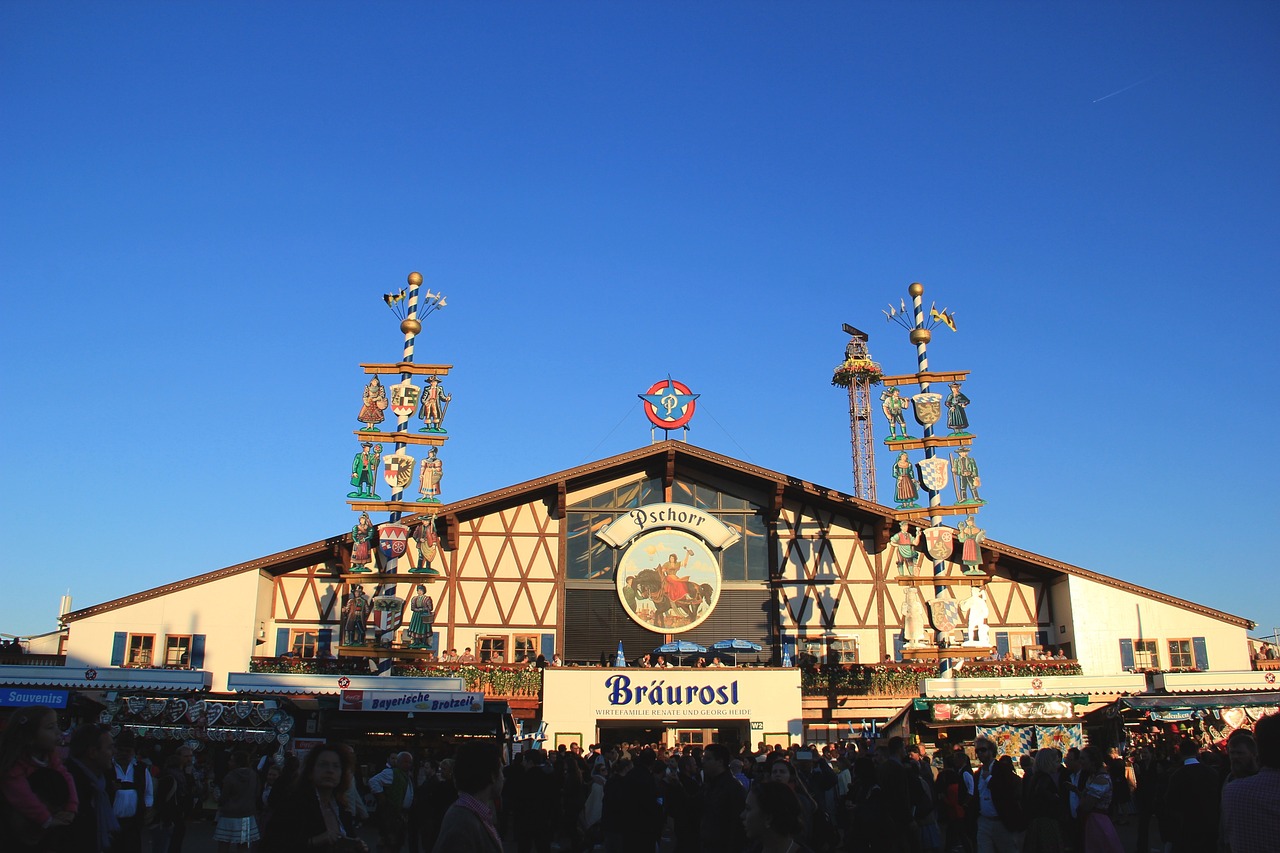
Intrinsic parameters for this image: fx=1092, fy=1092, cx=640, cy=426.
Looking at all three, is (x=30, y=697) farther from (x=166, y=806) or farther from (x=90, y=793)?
(x=90, y=793)

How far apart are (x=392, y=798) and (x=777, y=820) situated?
28.3 ft

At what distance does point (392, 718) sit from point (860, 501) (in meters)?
16.4

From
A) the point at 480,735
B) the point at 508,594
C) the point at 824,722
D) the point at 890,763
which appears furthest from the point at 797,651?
the point at 890,763

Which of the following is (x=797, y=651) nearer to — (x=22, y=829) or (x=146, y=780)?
(x=146, y=780)

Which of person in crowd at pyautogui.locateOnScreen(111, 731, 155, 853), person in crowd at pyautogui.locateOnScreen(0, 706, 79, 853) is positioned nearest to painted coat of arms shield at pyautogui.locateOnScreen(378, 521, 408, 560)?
person in crowd at pyautogui.locateOnScreen(111, 731, 155, 853)

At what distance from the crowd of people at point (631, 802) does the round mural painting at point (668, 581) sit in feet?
49.1

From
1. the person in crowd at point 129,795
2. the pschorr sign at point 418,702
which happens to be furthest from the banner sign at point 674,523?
the person in crowd at point 129,795

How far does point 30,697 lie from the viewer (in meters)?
27.2

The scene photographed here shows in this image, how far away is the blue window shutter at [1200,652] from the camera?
108 ft

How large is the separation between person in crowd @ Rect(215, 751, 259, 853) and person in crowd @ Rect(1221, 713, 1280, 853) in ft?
26.8

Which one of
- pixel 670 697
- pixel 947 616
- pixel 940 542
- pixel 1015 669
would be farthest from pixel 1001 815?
pixel 940 542

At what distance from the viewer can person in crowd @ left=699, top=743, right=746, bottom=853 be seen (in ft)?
30.2

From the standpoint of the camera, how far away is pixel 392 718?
82.9 feet

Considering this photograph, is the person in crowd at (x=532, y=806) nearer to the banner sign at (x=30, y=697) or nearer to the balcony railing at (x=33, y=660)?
the banner sign at (x=30, y=697)
